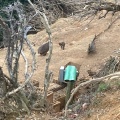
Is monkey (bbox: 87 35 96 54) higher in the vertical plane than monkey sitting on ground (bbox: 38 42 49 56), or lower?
higher

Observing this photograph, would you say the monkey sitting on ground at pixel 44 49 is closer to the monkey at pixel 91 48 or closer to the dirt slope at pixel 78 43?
the dirt slope at pixel 78 43

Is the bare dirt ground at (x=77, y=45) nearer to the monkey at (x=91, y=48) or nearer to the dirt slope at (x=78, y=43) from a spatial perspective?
the dirt slope at (x=78, y=43)

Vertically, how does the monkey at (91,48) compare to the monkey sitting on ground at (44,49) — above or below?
above

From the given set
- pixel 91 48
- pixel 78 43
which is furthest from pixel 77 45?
pixel 91 48

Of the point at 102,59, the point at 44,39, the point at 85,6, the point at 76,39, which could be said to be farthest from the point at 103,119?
the point at 44,39

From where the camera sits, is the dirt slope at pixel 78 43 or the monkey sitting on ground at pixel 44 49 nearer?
the dirt slope at pixel 78 43

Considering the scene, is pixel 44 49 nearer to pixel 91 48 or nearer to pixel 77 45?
pixel 77 45

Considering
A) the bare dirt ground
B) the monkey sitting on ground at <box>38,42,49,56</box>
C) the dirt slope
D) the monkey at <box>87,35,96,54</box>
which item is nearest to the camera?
the bare dirt ground

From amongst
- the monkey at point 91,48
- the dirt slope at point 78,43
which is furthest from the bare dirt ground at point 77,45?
the monkey at point 91,48

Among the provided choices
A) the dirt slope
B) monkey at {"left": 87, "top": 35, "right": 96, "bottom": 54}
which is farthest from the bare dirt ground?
monkey at {"left": 87, "top": 35, "right": 96, "bottom": 54}

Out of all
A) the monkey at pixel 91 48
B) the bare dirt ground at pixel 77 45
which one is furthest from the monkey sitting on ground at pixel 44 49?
the monkey at pixel 91 48

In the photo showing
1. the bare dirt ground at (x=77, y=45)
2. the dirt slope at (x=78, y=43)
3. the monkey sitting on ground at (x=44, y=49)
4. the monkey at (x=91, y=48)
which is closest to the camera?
the bare dirt ground at (x=77, y=45)

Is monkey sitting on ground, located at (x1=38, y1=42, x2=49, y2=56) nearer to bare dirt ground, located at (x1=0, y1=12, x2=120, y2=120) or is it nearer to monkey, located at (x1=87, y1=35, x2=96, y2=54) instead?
bare dirt ground, located at (x1=0, y1=12, x2=120, y2=120)

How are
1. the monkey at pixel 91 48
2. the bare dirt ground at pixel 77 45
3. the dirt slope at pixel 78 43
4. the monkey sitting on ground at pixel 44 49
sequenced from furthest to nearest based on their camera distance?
the monkey sitting on ground at pixel 44 49 < the monkey at pixel 91 48 < the dirt slope at pixel 78 43 < the bare dirt ground at pixel 77 45
